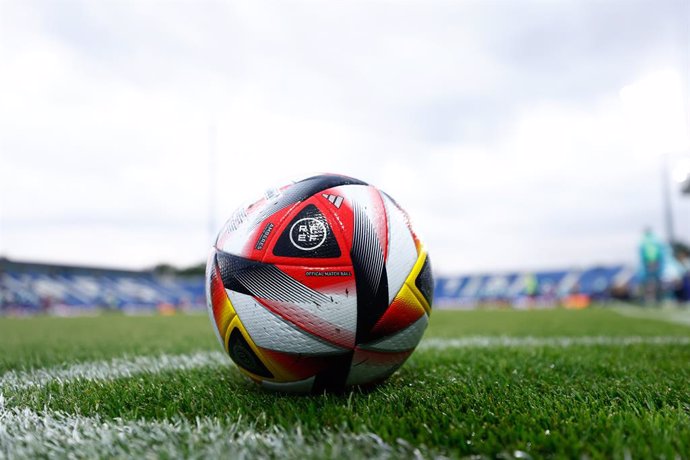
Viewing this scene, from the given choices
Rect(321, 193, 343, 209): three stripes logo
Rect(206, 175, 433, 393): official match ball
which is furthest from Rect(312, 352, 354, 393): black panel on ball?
Rect(321, 193, 343, 209): three stripes logo

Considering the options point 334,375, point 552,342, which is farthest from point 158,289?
point 334,375

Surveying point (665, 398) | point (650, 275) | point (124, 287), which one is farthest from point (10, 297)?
point (665, 398)

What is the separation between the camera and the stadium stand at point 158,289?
3419 cm

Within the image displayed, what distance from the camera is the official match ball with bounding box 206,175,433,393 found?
1.99 meters

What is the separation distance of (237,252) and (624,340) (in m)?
4.40

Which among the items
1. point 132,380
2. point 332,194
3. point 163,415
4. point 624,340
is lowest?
point 624,340

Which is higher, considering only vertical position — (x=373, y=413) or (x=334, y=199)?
(x=334, y=199)

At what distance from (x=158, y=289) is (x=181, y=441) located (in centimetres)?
4867

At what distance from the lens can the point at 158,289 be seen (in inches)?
1843

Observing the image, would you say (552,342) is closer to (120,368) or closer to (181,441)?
(120,368)

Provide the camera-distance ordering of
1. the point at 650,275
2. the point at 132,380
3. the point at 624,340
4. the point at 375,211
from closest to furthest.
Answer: the point at 375,211 < the point at 132,380 < the point at 624,340 < the point at 650,275

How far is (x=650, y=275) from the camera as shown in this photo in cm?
1608

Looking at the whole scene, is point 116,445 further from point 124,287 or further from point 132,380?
point 124,287

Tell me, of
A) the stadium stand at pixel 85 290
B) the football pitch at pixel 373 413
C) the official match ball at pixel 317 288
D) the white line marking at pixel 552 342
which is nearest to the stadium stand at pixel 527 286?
the stadium stand at pixel 85 290
